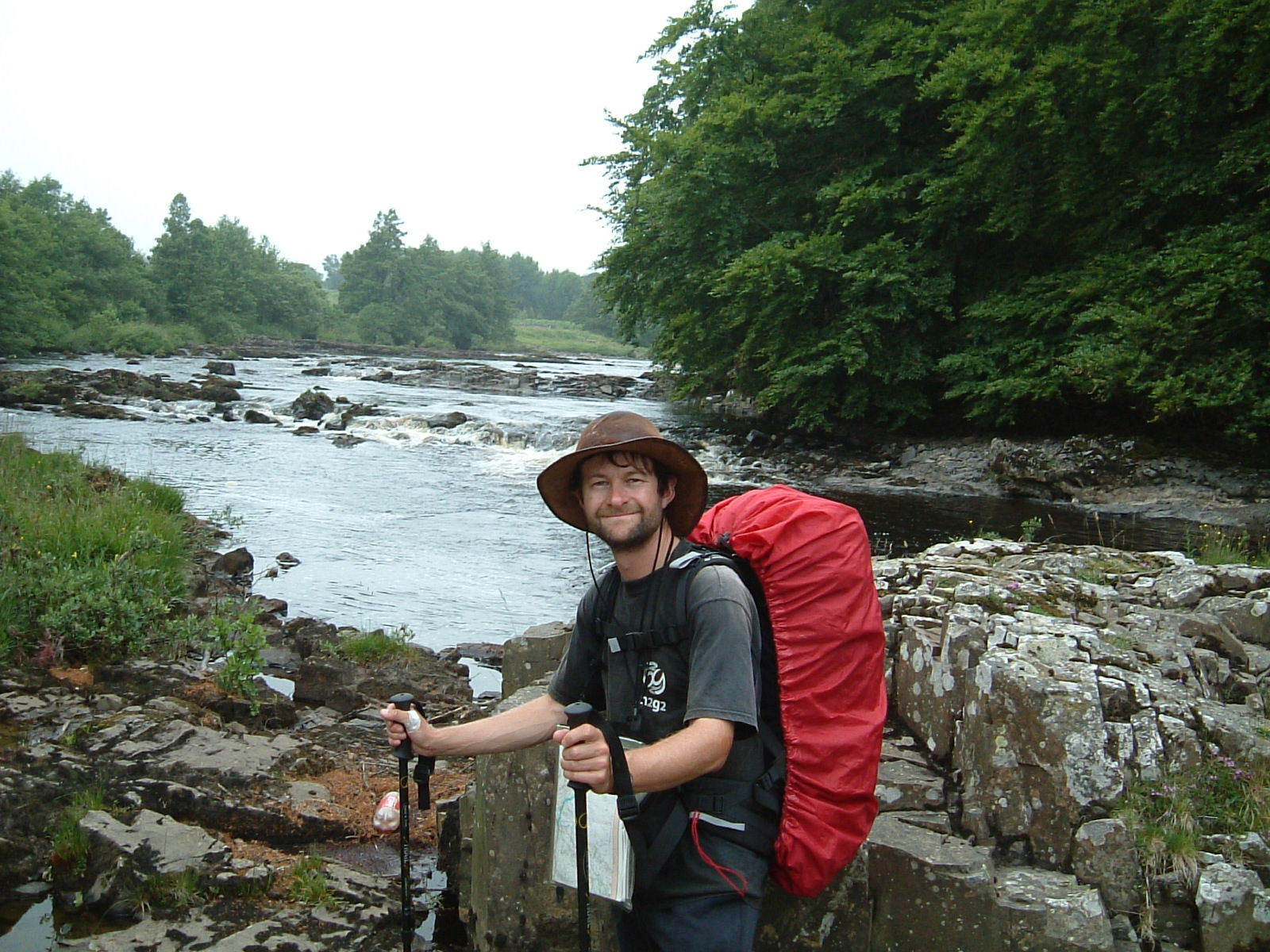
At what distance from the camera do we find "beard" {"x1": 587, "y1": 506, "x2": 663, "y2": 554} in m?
2.65

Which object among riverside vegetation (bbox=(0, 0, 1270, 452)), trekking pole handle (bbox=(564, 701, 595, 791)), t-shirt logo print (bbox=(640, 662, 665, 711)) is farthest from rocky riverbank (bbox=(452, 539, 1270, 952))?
riverside vegetation (bbox=(0, 0, 1270, 452))

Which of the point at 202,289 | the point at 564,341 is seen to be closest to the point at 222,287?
the point at 202,289

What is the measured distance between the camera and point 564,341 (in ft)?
404

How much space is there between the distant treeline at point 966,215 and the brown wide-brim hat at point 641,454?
15.0 meters

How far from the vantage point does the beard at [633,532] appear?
265 cm

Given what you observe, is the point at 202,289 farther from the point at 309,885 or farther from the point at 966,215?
the point at 309,885

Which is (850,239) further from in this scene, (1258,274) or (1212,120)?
(1258,274)

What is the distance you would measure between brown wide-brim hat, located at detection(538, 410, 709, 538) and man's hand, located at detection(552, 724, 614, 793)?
70 centimetres

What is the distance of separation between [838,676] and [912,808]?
130cm

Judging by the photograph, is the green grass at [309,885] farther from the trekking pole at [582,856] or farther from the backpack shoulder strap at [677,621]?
the backpack shoulder strap at [677,621]

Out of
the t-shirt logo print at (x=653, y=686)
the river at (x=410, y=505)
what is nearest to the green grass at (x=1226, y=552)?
the river at (x=410, y=505)

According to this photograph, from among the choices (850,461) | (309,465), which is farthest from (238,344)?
(850,461)

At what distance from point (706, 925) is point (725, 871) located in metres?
0.14

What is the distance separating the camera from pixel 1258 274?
14266 mm
